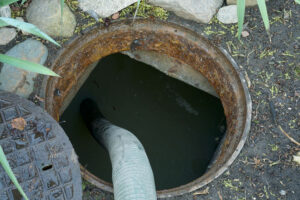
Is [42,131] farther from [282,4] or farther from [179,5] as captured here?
[282,4]

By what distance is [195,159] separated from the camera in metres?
3.70

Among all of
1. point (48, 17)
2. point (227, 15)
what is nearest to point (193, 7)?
point (227, 15)

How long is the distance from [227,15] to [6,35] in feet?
5.51

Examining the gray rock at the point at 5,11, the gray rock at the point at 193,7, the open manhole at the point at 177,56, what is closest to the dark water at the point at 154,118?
the open manhole at the point at 177,56

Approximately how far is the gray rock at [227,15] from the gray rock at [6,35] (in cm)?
158

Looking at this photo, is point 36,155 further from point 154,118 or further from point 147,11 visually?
point 154,118

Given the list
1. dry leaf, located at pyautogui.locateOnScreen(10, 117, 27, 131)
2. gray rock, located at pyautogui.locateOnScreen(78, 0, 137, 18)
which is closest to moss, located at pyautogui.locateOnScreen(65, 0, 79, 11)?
gray rock, located at pyautogui.locateOnScreen(78, 0, 137, 18)

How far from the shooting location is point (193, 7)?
2441 mm

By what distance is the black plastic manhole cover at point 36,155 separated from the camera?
1.79m

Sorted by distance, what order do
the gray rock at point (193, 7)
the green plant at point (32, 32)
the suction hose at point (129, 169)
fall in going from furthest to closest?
the gray rock at point (193, 7)
the suction hose at point (129, 169)
the green plant at point (32, 32)

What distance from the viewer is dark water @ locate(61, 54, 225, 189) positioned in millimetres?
3639

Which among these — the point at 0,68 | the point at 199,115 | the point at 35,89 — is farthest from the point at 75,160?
the point at 199,115

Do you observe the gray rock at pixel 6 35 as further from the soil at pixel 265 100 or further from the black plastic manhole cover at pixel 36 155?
the black plastic manhole cover at pixel 36 155

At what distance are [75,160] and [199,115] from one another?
2272 millimetres
